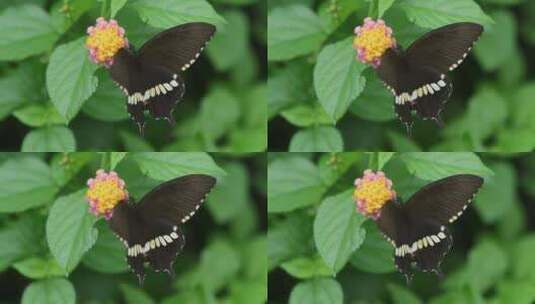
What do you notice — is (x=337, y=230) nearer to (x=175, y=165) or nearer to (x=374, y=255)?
(x=374, y=255)

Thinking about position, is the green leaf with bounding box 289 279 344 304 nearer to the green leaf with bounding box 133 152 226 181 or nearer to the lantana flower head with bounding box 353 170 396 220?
the lantana flower head with bounding box 353 170 396 220

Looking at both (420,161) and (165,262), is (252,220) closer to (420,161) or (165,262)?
(165,262)

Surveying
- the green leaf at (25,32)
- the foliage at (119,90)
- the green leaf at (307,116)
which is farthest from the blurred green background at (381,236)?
the green leaf at (25,32)

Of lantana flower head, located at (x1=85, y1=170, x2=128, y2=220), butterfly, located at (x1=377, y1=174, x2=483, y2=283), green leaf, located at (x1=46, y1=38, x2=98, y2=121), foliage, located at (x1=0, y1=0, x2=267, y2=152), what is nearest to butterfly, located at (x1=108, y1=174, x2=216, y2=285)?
lantana flower head, located at (x1=85, y1=170, x2=128, y2=220)

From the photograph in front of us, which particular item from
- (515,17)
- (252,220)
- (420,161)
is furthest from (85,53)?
(515,17)

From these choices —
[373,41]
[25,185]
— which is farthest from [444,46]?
[25,185]

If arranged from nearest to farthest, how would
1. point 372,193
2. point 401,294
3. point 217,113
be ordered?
point 372,193
point 217,113
point 401,294
